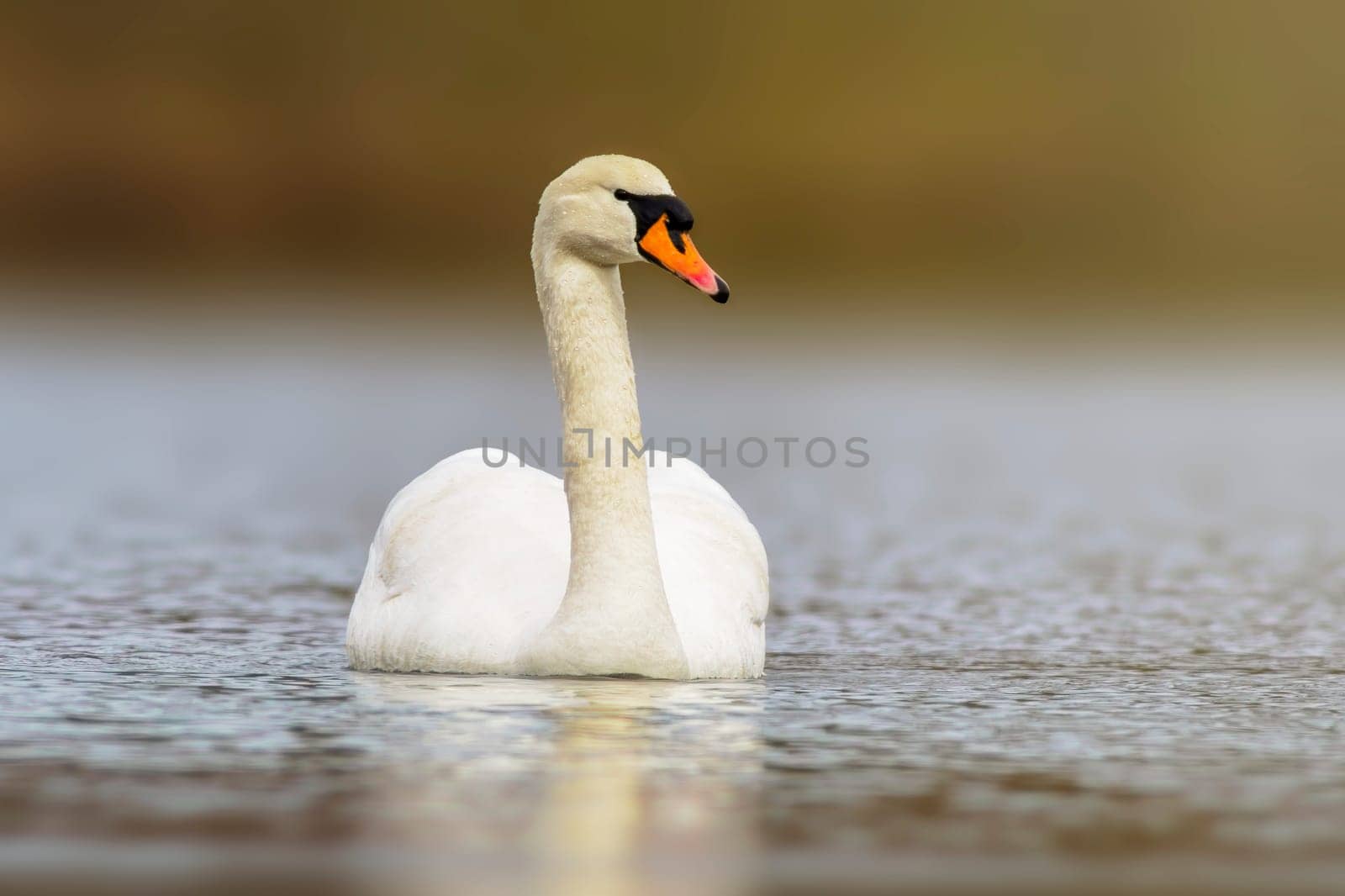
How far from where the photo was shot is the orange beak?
11.0 metres

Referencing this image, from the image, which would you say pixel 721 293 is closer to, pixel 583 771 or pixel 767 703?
pixel 767 703

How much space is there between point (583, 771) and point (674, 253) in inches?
107

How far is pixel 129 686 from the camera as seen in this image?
36.1 ft

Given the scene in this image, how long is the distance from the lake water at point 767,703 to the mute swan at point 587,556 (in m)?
0.19

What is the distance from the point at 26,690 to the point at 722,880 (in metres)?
4.23

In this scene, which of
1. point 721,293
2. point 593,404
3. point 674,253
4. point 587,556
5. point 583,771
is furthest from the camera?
point 593,404

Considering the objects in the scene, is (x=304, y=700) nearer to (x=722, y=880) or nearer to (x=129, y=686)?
(x=129, y=686)

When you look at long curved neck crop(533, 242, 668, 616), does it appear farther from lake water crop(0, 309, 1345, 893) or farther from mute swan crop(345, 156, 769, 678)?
lake water crop(0, 309, 1345, 893)

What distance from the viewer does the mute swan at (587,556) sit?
11.1 m

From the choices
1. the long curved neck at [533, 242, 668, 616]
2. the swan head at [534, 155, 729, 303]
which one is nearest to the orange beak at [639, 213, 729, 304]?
the swan head at [534, 155, 729, 303]

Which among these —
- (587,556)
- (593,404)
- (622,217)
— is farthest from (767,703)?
(622,217)

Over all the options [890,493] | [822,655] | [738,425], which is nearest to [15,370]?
[738,425]

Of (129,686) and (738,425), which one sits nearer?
(129,686)

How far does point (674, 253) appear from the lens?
438 inches
